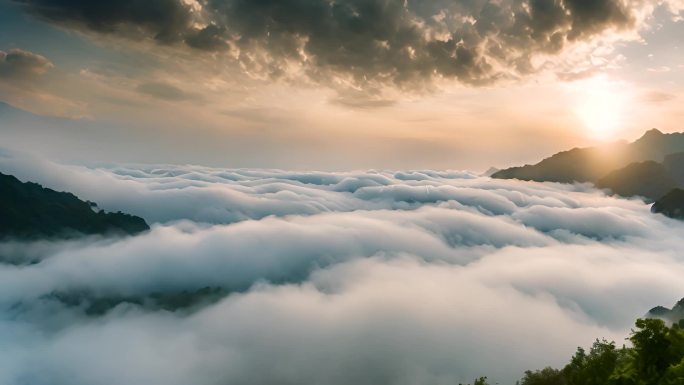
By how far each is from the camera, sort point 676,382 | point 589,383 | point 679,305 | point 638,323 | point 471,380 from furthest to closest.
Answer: point 471,380 → point 679,305 → point 589,383 → point 638,323 → point 676,382

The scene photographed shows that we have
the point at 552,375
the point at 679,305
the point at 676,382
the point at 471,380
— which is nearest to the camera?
the point at 676,382

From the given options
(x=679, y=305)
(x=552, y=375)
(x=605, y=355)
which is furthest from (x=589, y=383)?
(x=679, y=305)

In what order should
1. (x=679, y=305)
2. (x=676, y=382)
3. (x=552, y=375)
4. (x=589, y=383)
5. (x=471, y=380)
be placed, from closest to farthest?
(x=676, y=382) < (x=589, y=383) < (x=552, y=375) < (x=679, y=305) < (x=471, y=380)

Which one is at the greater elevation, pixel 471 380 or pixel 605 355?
pixel 605 355

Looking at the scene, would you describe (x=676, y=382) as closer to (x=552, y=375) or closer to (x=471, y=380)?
(x=552, y=375)

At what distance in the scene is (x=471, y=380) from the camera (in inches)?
7751

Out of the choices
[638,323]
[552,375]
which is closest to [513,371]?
[552,375]

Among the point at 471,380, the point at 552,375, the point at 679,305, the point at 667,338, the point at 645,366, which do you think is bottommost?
the point at 471,380

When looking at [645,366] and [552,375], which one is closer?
[645,366]

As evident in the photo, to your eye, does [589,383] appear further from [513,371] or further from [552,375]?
[513,371]

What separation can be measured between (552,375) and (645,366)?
97.4 feet

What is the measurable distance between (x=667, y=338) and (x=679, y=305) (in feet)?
356

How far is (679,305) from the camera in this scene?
11231 centimetres

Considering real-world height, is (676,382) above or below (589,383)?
above
